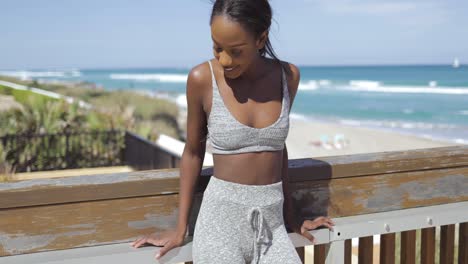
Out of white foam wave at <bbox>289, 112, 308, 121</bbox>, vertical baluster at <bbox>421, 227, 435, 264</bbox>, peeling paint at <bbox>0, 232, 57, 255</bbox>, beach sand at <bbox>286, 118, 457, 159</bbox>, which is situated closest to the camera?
peeling paint at <bbox>0, 232, 57, 255</bbox>

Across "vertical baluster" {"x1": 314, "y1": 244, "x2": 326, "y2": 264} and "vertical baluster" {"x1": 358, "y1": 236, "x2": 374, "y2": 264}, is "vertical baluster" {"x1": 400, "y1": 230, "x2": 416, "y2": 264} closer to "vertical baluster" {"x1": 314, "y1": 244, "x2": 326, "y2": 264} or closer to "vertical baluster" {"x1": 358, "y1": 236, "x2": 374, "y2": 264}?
"vertical baluster" {"x1": 358, "y1": 236, "x2": 374, "y2": 264}

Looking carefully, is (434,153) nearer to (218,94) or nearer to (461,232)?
(461,232)

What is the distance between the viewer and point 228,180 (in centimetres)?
163

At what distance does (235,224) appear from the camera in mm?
1606

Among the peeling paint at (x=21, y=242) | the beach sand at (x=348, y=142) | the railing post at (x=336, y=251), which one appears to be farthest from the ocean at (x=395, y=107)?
the peeling paint at (x=21, y=242)

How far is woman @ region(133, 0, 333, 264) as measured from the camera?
1577mm

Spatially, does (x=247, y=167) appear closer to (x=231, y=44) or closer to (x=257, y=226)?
(x=257, y=226)

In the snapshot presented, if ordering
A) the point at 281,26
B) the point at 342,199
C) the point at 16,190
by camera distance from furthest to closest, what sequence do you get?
the point at 342,199
the point at 281,26
the point at 16,190

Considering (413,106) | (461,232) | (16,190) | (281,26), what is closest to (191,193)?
(16,190)

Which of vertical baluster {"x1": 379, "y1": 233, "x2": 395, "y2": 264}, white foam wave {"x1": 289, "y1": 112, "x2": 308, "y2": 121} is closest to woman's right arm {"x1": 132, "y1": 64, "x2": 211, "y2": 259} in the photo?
vertical baluster {"x1": 379, "y1": 233, "x2": 395, "y2": 264}

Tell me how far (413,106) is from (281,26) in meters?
32.7

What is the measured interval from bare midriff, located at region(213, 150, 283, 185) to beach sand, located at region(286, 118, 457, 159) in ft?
46.9

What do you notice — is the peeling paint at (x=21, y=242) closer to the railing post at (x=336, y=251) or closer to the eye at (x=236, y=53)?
the eye at (x=236, y=53)

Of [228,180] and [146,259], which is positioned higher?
[228,180]
